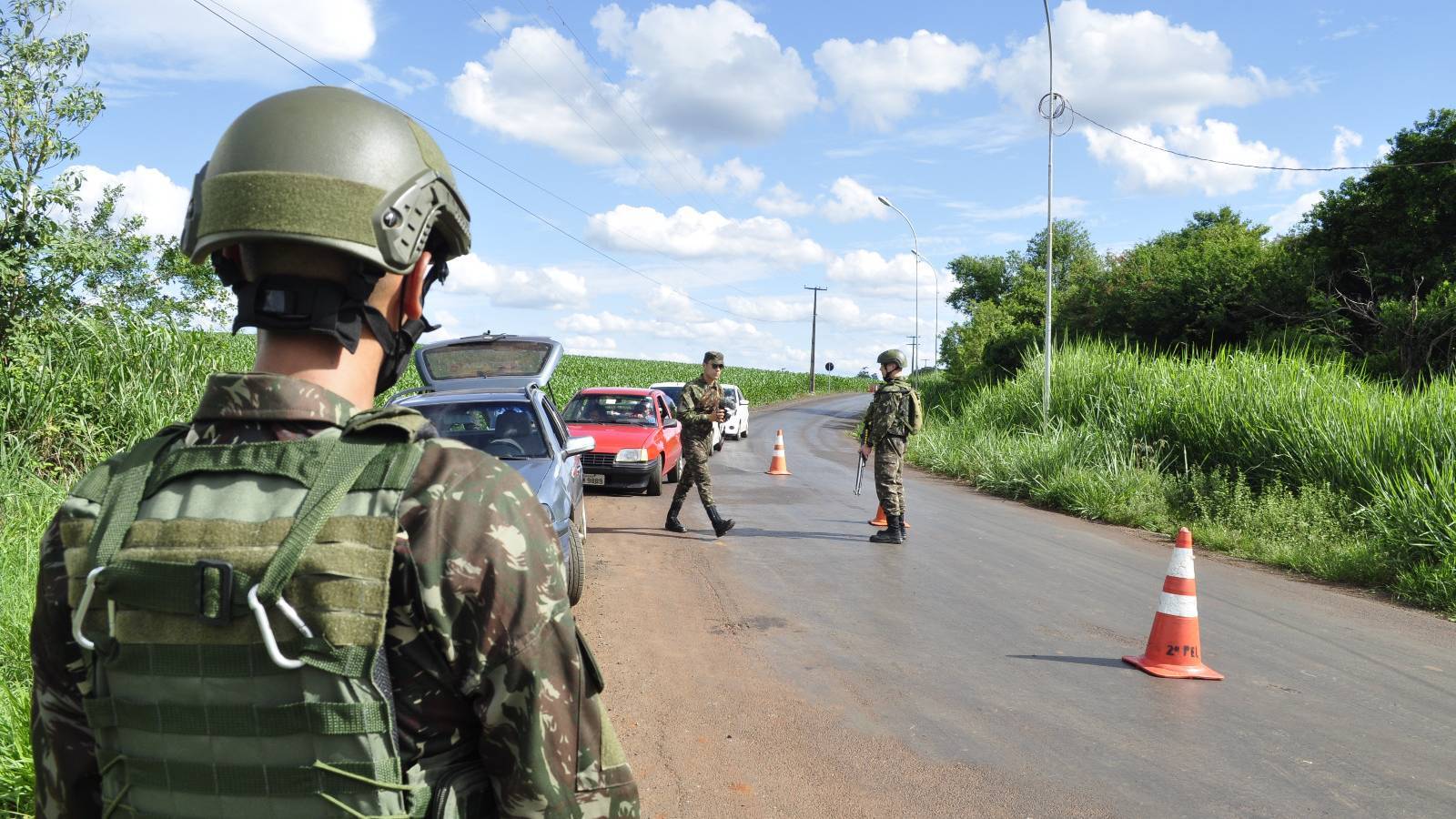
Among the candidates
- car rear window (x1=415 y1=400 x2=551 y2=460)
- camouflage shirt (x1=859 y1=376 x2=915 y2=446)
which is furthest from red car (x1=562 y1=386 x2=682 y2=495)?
car rear window (x1=415 y1=400 x2=551 y2=460)

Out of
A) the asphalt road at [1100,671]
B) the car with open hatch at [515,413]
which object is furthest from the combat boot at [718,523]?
the car with open hatch at [515,413]

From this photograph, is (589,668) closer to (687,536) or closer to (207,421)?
(207,421)

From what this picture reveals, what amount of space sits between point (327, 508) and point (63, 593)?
0.46 metres

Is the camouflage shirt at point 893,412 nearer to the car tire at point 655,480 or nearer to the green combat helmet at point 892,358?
the green combat helmet at point 892,358

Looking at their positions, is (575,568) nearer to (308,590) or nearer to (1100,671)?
(1100,671)

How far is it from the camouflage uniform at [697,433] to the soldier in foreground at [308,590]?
909 centimetres

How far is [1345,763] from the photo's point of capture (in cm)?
445

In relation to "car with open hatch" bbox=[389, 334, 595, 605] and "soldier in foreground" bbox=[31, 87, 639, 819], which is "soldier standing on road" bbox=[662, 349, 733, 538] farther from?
"soldier in foreground" bbox=[31, 87, 639, 819]

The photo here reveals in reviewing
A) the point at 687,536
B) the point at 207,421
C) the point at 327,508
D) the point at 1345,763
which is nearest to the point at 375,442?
the point at 327,508

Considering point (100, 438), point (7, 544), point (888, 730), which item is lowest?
point (888, 730)

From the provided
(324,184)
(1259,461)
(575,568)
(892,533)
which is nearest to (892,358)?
(892,533)

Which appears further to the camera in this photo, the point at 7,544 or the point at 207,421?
the point at 7,544

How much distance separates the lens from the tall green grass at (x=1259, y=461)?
8.99 meters

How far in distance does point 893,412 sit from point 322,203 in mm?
9260
